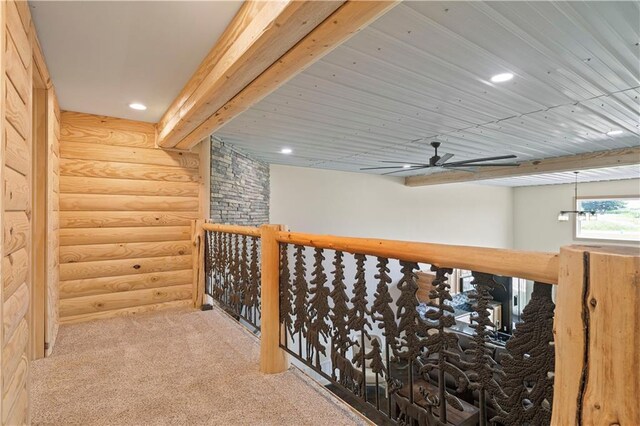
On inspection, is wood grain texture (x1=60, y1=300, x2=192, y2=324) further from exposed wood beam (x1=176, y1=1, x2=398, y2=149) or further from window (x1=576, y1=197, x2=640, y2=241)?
window (x1=576, y1=197, x2=640, y2=241)

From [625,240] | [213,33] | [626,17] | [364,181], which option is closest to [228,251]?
[213,33]

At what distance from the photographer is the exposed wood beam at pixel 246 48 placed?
1205mm

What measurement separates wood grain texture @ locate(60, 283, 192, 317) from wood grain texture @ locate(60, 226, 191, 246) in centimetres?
55

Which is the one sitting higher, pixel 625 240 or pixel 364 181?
pixel 364 181

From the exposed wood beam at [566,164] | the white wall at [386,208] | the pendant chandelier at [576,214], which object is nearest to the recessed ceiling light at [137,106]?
the white wall at [386,208]

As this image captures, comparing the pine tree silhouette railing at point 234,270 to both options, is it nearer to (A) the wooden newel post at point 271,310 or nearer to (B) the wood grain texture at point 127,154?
(A) the wooden newel post at point 271,310

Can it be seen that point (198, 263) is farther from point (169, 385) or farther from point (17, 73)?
point (17, 73)

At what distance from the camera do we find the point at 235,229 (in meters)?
2.78

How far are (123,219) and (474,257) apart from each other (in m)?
3.44

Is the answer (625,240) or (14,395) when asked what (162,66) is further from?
(625,240)

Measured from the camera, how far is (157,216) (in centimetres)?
344

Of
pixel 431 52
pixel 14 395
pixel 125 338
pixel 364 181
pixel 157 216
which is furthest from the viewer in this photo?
pixel 364 181

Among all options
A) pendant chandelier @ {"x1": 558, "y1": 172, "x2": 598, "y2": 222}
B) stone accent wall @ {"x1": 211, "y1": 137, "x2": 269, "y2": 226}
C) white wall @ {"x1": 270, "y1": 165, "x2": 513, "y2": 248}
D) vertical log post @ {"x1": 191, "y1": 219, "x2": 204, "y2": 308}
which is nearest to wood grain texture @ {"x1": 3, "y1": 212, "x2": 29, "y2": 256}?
vertical log post @ {"x1": 191, "y1": 219, "x2": 204, "y2": 308}

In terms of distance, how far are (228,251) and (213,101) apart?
150cm
